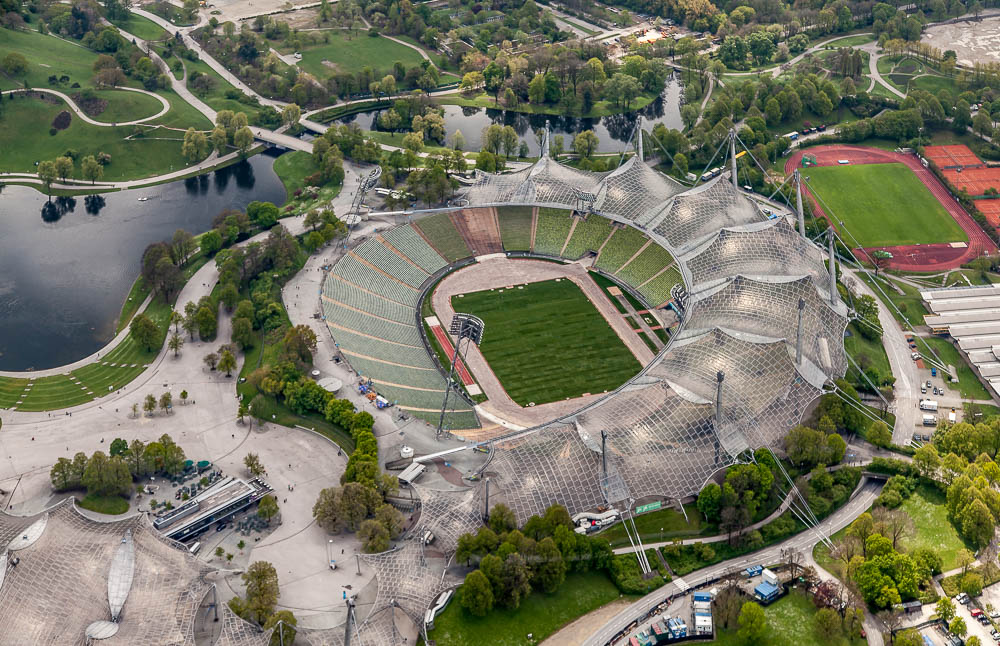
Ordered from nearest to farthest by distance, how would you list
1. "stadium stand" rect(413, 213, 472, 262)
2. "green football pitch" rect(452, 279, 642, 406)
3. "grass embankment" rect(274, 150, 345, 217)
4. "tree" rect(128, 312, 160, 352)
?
"green football pitch" rect(452, 279, 642, 406) → "tree" rect(128, 312, 160, 352) → "stadium stand" rect(413, 213, 472, 262) → "grass embankment" rect(274, 150, 345, 217)

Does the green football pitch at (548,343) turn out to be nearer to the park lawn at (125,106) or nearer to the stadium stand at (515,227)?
the stadium stand at (515,227)

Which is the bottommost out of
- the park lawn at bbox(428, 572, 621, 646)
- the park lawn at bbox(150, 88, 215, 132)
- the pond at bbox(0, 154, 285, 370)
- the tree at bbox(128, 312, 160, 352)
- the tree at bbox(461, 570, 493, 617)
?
the pond at bbox(0, 154, 285, 370)

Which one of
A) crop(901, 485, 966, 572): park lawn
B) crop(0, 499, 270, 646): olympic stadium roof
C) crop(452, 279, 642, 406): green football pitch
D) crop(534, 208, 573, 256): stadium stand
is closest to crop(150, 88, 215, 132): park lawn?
crop(534, 208, 573, 256): stadium stand

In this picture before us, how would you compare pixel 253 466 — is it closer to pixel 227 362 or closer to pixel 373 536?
pixel 373 536

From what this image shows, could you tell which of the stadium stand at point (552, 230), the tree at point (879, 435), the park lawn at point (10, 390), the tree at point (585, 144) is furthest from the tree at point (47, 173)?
the tree at point (879, 435)

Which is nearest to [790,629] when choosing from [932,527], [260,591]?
[932,527]

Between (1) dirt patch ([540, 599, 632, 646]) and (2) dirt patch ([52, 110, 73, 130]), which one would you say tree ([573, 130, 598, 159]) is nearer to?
(2) dirt patch ([52, 110, 73, 130])

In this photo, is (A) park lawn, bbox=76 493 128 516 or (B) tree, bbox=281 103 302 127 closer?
(A) park lawn, bbox=76 493 128 516
